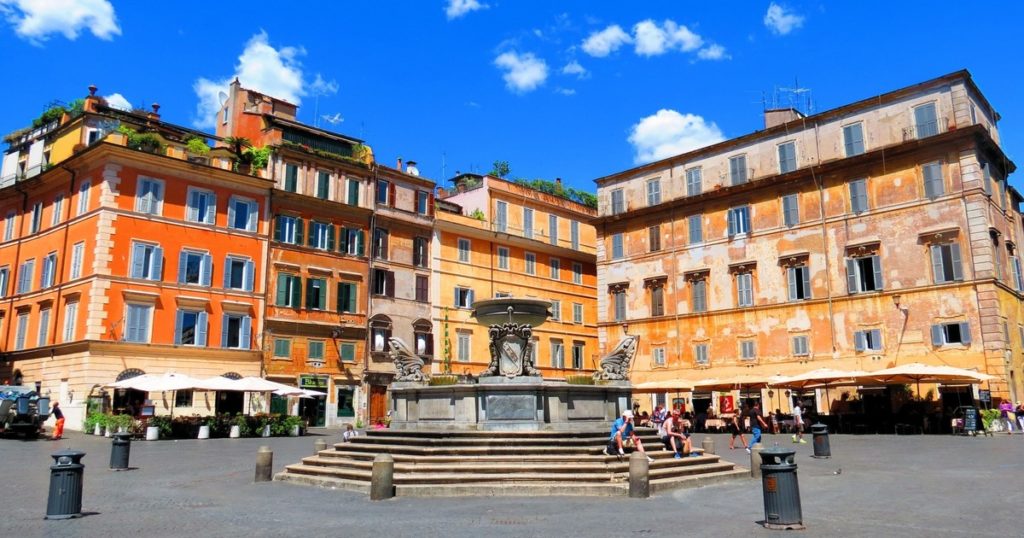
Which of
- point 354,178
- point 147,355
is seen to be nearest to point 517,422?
point 147,355

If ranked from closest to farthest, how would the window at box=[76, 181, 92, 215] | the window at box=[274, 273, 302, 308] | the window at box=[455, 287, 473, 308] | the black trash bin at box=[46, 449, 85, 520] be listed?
1. the black trash bin at box=[46, 449, 85, 520]
2. the window at box=[76, 181, 92, 215]
3. the window at box=[274, 273, 302, 308]
4. the window at box=[455, 287, 473, 308]

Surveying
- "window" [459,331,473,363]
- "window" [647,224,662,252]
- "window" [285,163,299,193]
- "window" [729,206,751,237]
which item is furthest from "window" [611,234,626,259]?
"window" [285,163,299,193]

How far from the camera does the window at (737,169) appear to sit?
133ft

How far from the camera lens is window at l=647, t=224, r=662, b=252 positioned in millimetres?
43156

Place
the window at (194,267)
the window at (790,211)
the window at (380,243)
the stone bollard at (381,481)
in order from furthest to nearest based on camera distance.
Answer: the window at (380,243)
the window at (790,211)
the window at (194,267)
the stone bollard at (381,481)

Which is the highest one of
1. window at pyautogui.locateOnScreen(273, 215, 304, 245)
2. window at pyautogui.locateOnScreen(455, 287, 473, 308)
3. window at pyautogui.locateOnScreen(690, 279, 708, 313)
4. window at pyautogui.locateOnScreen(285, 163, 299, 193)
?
window at pyautogui.locateOnScreen(285, 163, 299, 193)

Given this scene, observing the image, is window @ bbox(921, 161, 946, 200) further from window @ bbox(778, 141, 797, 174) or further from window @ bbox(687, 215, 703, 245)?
window @ bbox(687, 215, 703, 245)

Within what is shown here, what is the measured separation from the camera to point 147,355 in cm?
3394

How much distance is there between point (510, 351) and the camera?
57.8 feet

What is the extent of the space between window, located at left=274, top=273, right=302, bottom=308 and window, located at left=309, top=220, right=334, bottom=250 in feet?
7.25

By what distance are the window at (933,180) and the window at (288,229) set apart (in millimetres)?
28865

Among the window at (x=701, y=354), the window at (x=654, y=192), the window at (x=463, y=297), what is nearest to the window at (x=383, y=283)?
the window at (x=463, y=297)

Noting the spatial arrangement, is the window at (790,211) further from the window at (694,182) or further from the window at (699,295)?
the window at (699,295)

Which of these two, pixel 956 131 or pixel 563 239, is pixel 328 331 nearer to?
pixel 563 239
